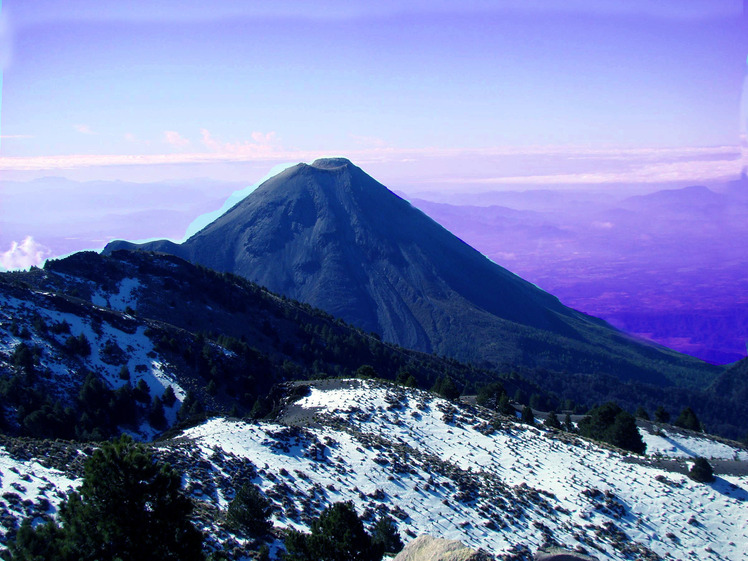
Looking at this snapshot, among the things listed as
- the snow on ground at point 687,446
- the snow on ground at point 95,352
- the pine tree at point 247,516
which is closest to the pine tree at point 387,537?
the pine tree at point 247,516

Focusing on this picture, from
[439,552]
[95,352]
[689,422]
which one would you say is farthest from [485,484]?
[689,422]

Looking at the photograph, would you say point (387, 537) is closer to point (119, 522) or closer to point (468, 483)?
point (468, 483)

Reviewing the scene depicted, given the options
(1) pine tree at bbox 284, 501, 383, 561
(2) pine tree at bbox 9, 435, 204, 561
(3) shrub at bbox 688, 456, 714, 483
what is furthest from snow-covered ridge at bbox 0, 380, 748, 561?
(2) pine tree at bbox 9, 435, 204, 561

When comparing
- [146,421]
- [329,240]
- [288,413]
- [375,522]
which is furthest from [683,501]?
[329,240]

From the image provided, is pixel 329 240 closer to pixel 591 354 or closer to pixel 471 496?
pixel 591 354

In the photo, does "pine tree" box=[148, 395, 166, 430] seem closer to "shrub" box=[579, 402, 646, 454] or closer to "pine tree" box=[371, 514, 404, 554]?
"pine tree" box=[371, 514, 404, 554]

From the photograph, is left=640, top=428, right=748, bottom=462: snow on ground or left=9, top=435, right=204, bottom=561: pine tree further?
left=640, top=428, right=748, bottom=462: snow on ground

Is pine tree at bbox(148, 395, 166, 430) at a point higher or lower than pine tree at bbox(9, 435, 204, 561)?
lower
